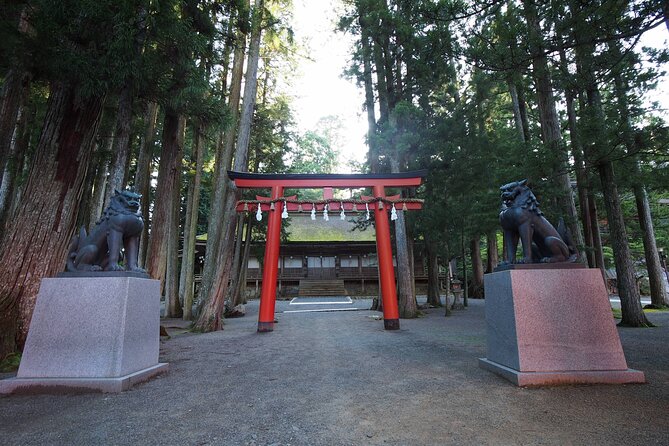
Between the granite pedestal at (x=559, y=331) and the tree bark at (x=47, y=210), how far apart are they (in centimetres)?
551

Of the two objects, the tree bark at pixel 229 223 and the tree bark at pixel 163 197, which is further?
the tree bark at pixel 163 197

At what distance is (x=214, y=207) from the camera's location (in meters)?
9.12

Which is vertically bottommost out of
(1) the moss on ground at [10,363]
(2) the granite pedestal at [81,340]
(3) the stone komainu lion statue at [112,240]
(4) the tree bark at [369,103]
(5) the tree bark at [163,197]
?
(1) the moss on ground at [10,363]

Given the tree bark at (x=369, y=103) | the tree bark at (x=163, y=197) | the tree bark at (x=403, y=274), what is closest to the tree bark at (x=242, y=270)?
the tree bark at (x=163, y=197)

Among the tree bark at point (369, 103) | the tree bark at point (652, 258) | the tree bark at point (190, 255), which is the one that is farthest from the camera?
the tree bark at point (369, 103)

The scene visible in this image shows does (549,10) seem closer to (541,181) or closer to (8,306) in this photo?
(541,181)

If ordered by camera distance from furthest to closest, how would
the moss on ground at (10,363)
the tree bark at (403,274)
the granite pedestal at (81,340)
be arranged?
the tree bark at (403,274)
the moss on ground at (10,363)
the granite pedestal at (81,340)

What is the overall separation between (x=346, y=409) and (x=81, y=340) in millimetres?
2443

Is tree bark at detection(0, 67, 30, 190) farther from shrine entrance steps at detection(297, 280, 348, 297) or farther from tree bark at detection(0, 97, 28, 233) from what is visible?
shrine entrance steps at detection(297, 280, 348, 297)

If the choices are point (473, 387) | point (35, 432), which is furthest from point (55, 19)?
point (473, 387)

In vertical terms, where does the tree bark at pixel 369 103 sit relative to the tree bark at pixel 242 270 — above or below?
above

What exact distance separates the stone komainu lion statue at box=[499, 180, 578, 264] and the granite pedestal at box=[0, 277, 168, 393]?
3777 millimetres

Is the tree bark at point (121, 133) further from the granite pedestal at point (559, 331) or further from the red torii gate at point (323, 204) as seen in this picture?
the granite pedestal at point (559, 331)

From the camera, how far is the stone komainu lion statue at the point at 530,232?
10.7ft
